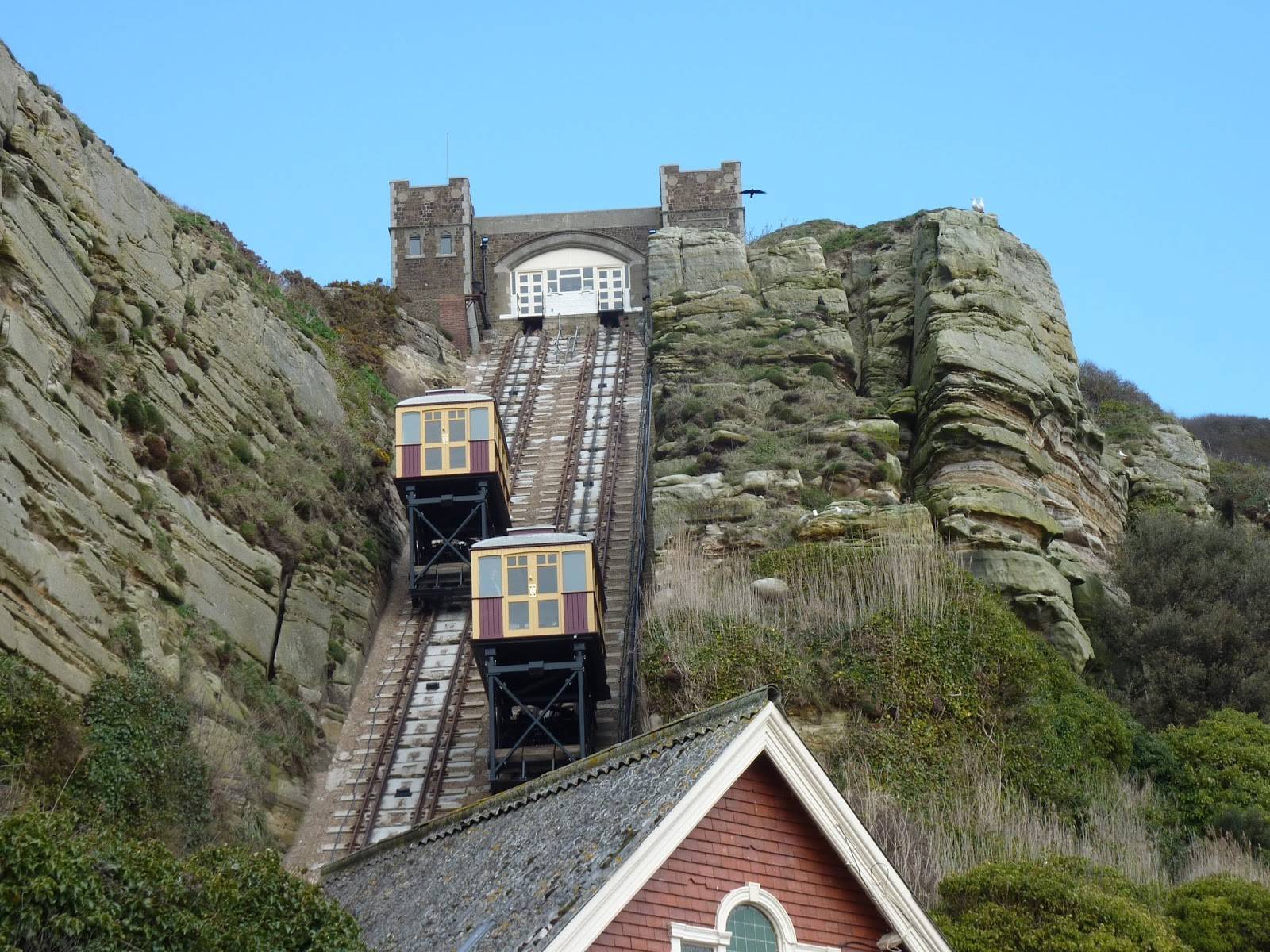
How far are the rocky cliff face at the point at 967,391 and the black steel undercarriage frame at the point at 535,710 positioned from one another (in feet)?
20.7

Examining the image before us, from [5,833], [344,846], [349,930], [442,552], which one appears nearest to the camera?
[5,833]

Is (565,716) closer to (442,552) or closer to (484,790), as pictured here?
(484,790)

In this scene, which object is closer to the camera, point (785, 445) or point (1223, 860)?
point (1223, 860)

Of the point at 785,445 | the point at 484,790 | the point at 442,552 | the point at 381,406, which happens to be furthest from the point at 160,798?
the point at 381,406

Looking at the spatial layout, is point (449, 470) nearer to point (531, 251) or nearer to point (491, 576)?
point (491, 576)

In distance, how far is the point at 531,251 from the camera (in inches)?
2793

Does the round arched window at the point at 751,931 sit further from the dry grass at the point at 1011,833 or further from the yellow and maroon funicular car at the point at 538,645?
the yellow and maroon funicular car at the point at 538,645

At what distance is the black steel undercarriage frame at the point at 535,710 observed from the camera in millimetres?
34344

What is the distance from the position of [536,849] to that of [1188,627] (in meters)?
26.2

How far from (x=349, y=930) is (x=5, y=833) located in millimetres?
3417

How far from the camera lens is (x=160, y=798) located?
87.7 ft

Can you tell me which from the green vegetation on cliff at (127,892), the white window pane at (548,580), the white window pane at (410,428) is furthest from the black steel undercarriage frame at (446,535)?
the green vegetation on cliff at (127,892)

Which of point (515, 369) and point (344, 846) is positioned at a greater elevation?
point (515, 369)

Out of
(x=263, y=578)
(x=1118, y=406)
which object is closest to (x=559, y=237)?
(x=1118, y=406)
